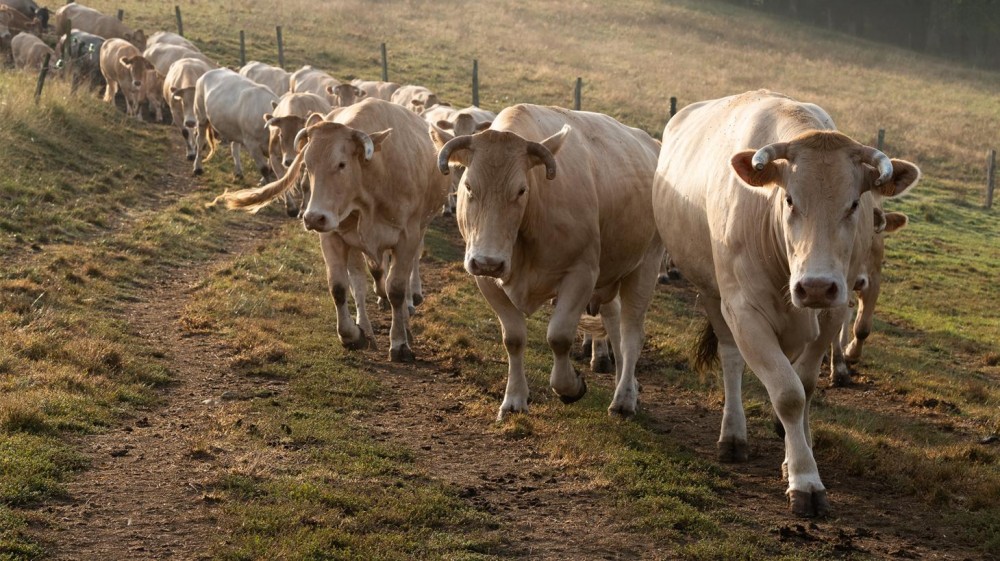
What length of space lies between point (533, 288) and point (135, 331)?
4.11m

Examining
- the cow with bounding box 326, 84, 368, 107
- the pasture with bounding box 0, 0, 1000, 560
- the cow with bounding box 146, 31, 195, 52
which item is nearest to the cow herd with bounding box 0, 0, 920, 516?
the pasture with bounding box 0, 0, 1000, 560

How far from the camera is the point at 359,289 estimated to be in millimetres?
11281

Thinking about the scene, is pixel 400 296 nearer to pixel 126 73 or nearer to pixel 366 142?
pixel 366 142

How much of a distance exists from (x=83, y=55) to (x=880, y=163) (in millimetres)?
29532

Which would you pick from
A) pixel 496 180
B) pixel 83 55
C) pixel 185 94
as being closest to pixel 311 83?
pixel 185 94

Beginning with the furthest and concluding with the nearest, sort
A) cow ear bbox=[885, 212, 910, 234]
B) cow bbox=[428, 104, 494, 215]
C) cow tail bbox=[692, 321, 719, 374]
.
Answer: cow bbox=[428, 104, 494, 215] → cow ear bbox=[885, 212, 910, 234] → cow tail bbox=[692, 321, 719, 374]

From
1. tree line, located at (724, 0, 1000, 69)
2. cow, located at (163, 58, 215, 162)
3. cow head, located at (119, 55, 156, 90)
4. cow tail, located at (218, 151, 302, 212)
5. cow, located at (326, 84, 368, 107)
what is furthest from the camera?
tree line, located at (724, 0, 1000, 69)

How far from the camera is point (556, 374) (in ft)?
27.8

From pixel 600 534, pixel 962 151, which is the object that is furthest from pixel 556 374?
pixel 962 151

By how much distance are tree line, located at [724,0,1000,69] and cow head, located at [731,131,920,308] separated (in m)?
69.0

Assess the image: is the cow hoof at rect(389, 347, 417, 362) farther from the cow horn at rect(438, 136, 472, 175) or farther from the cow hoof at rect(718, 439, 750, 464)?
the cow hoof at rect(718, 439, 750, 464)

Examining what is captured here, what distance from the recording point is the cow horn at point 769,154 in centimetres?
632

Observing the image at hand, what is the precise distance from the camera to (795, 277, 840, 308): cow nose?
19.7 ft

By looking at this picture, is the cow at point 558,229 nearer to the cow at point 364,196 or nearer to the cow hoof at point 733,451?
the cow hoof at point 733,451
